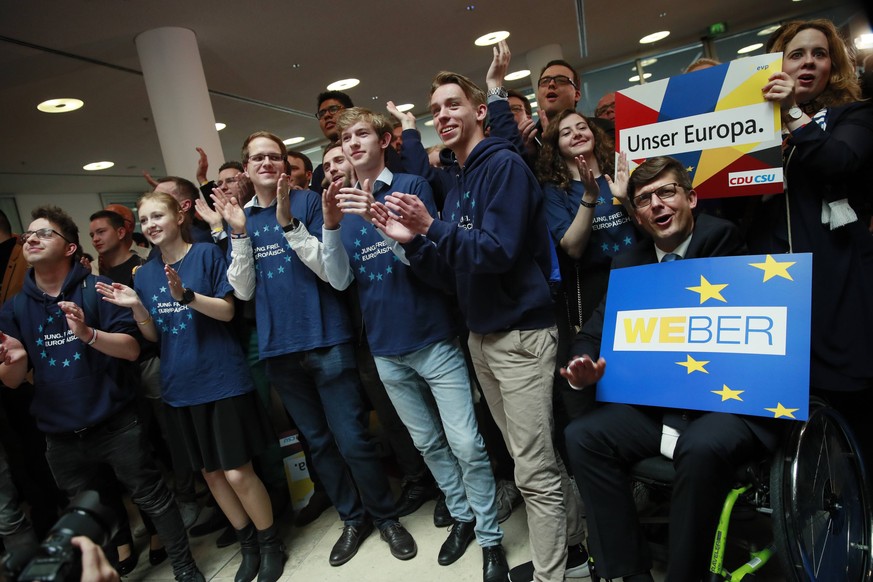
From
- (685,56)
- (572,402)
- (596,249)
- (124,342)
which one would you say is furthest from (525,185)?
(685,56)

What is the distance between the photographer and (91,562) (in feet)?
3.28

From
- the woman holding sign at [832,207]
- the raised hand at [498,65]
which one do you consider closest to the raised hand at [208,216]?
the raised hand at [498,65]

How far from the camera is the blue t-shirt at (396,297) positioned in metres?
2.22

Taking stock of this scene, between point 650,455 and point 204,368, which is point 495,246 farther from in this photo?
point 204,368

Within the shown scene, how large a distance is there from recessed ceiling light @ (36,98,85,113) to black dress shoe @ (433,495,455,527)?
16.6 feet

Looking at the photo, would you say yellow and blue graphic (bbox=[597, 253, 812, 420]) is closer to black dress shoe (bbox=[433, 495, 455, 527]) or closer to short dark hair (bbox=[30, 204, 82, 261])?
black dress shoe (bbox=[433, 495, 455, 527])

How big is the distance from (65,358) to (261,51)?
3.52m

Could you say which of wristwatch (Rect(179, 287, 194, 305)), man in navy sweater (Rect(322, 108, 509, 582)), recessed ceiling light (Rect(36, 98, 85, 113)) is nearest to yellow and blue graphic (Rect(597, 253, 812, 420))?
man in navy sweater (Rect(322, 108, 509, 582))

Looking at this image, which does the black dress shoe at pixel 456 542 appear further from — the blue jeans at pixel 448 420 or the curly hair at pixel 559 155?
the curly hair at pixel 559 155

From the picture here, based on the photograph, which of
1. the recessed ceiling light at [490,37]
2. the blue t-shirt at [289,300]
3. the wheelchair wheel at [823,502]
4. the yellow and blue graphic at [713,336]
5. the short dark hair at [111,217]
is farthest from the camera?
the recessed ceiling light at [490,37]

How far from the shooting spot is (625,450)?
1747mm

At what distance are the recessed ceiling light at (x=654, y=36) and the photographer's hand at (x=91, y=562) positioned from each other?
7862mm

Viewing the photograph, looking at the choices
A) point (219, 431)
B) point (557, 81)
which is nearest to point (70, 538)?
point (219, 431)

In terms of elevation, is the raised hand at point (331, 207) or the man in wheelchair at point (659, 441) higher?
the raised hand at point (331, 207)
